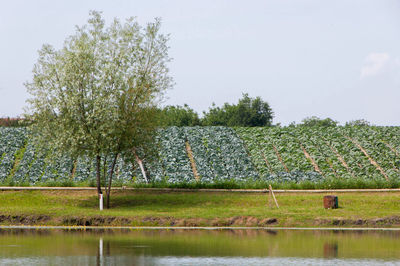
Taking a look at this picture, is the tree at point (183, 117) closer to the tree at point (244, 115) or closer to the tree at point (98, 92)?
the tree at point (244, 115)

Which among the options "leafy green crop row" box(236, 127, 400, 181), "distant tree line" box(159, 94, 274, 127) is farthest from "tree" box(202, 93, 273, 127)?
"leafy green crop row" box(236, 127, 400, 181)

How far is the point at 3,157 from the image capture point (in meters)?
50.7

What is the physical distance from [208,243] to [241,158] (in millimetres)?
28582

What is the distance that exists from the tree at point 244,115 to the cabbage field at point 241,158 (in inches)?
1665

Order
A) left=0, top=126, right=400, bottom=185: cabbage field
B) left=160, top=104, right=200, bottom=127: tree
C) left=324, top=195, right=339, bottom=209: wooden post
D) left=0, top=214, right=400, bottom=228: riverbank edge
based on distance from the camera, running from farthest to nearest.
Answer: left=160, top=104, right=200, bottom=127: tree, left=0, top=126, right=400, bottom=185: cabbage field, left=324, top=195, right=339, bottom=209: wooden post, left=0, top=214, right=400, bottom=228: riverbank edge

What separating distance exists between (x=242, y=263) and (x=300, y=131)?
44381 millimetres

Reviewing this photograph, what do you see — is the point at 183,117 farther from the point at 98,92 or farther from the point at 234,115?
the point at 98,92

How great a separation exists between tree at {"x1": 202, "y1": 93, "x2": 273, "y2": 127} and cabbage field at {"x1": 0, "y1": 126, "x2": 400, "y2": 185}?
42.3 meters

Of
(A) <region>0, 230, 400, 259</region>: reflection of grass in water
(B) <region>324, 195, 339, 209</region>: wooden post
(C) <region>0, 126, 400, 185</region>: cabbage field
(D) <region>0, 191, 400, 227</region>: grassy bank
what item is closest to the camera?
(A) <region>0, 230, 400, 259</region>: reflection of grass in water

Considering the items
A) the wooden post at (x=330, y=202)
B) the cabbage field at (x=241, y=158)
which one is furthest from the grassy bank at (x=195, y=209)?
the cabbage field at (x=241, y=158)

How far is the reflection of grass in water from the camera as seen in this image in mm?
20062

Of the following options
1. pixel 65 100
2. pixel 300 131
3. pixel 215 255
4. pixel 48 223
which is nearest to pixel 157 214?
pixel 48 223

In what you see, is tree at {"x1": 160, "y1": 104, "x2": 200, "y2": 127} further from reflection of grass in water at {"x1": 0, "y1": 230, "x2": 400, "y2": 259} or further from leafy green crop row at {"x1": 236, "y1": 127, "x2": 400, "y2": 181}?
reflection of grass in water at {"x1": 0, "y1": 230, "x2": 400, "y2": 259}

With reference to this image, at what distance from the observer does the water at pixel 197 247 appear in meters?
→ 18.3
